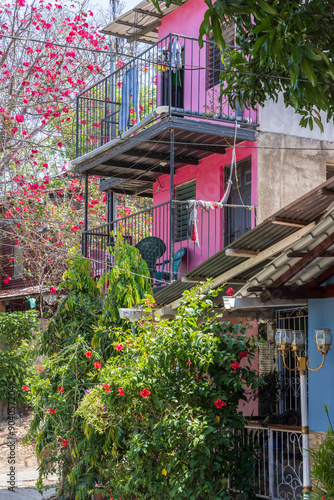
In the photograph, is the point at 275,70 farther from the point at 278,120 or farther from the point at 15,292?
the point at 15,292

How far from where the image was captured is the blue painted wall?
6.95 meters

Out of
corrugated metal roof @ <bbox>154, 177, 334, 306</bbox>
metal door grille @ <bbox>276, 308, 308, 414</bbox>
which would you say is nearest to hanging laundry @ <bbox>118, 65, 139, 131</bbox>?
corrugated metal roof @ <bbox>154, 177, 334, 306</bbox>

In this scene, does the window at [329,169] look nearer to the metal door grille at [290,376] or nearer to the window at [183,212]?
the window at [183,212]

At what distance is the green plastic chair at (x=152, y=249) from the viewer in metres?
11.4

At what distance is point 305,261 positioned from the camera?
649 cm

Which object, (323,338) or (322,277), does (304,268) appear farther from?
(323,338)

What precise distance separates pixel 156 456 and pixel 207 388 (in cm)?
103

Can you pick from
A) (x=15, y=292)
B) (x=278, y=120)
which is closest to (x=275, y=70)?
(x=278, y=120)

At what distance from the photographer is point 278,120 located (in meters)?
11.6

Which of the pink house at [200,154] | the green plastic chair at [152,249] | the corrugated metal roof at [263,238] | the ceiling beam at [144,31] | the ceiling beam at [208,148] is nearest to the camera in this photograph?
the corrugated metal roof at [263,238]

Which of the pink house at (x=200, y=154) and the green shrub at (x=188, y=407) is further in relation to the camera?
the pink house at (x=200, y=154)

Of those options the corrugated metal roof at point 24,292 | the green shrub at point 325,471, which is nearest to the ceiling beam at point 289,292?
the green shrub at point 325,471

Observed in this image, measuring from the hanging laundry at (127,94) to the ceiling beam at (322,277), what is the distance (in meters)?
6.13

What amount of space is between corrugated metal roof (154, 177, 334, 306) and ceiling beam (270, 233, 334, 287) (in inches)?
→ 6.9
